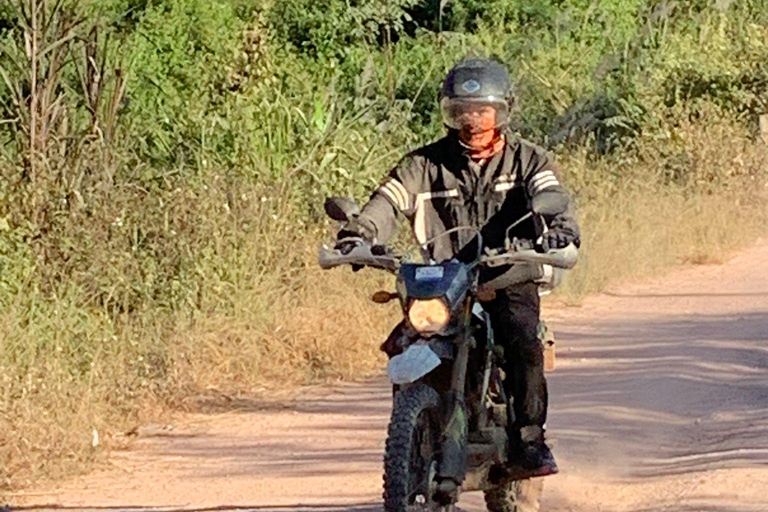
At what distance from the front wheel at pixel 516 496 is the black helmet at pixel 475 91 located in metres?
1.32

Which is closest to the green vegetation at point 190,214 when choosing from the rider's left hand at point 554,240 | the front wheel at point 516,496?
the front wheel at point 516,496

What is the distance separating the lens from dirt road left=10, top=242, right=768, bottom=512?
22.8ft

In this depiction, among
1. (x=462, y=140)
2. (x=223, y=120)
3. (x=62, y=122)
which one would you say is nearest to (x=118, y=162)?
(x=62, y=122)

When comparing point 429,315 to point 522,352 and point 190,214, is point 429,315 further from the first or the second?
point 190,214

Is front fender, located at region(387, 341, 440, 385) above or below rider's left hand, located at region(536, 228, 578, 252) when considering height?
below

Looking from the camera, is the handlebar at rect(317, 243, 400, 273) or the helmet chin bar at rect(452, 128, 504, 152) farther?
the helmet chin bar at rect(452, 128, 504, 152)

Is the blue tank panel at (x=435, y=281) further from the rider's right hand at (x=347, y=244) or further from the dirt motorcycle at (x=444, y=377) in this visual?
the rider's right hand at (x=347, y=244)

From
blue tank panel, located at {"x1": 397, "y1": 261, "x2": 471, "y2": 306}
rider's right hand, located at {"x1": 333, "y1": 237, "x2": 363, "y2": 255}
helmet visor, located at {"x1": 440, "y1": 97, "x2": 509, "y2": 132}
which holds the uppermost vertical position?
helmet visor, located at {"x1": 440, "y1": 97, "x2": 509, "y2": 132}

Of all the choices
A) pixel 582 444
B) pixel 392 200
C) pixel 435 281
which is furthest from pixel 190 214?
pixel 435 281

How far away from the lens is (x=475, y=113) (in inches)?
235

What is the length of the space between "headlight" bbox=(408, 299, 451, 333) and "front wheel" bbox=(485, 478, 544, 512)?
1.08 m

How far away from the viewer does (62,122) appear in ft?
33.4

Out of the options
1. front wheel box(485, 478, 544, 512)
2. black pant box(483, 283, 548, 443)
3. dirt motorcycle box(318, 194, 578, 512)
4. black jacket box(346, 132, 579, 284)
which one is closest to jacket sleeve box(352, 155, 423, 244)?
black jacket box(346, 132, 579, 284)

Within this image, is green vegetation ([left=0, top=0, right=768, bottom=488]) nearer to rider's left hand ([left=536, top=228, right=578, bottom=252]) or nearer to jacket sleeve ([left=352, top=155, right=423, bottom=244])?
jacket sleeve ([left=352, top=155, right=423, bottom=244])
